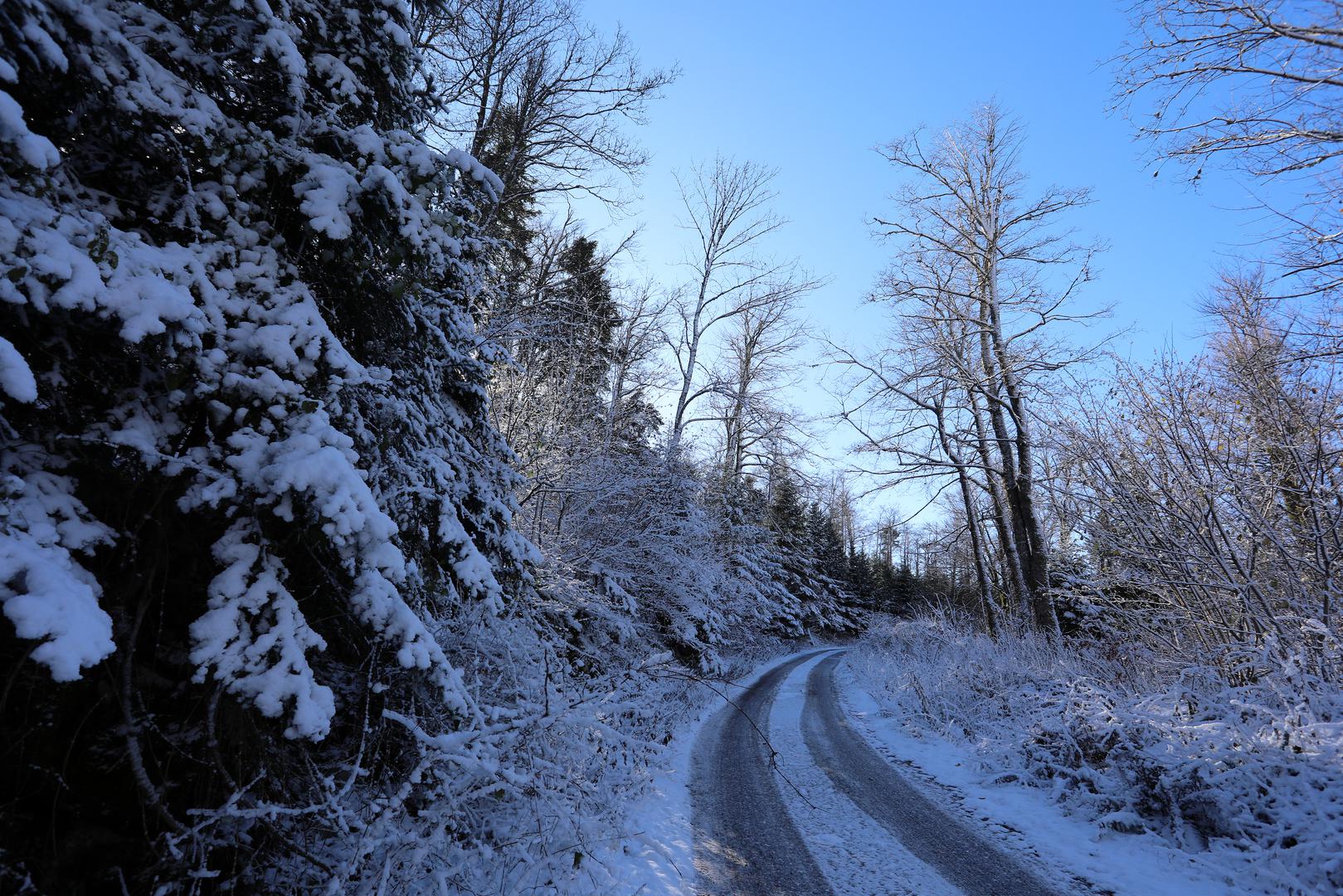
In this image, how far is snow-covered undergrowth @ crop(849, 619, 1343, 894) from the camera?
4.11 m

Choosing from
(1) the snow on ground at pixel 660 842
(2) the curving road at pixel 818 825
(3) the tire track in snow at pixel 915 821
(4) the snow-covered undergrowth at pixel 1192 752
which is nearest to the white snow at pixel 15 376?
(1) the snow on ground at pixel 660 842

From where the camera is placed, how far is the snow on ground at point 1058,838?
4.19m

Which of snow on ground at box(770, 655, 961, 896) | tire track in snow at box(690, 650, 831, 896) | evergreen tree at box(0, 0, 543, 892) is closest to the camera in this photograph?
evergreen tree at box(0, 0, 543, 892)

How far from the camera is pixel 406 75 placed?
165 inches

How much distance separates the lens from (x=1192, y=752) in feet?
16.1

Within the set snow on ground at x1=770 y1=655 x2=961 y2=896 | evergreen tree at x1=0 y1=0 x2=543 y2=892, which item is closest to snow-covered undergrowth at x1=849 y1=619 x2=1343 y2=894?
snow on ground at x1=770 y1=655 x2=961 y2=896

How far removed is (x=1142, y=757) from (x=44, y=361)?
28.5 ft

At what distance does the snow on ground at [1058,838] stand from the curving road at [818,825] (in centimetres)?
32

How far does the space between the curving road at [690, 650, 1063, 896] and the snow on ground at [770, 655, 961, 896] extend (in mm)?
17

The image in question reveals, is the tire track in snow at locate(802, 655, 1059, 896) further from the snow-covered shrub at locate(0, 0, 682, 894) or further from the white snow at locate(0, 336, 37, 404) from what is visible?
the white snow at locate(0, 336, 37, 404)

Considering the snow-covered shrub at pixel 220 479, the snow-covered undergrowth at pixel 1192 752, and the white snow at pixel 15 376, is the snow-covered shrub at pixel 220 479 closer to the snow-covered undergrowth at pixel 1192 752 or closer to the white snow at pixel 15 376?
the white snow at pixel 15 376

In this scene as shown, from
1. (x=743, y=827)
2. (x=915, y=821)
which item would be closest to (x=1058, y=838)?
(x=915, y=821)

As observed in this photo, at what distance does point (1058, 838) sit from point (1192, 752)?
145cm

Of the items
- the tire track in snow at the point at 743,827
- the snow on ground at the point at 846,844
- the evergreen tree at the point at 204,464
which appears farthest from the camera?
the tire track in snow at the point at 743,827
